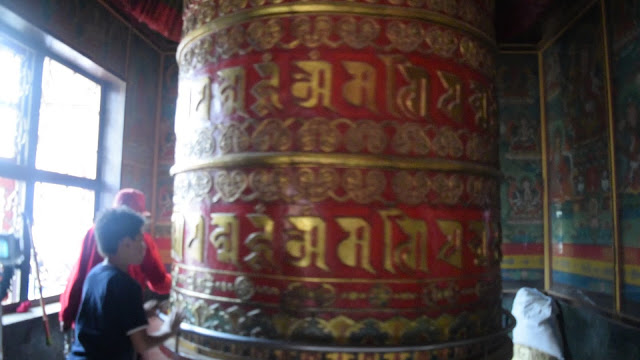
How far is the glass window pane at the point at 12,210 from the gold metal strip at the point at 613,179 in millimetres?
4388

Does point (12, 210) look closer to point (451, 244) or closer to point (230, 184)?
point (230, 184)

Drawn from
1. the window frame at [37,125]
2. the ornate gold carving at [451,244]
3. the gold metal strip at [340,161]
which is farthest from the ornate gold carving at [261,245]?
the window frame at [37,125]

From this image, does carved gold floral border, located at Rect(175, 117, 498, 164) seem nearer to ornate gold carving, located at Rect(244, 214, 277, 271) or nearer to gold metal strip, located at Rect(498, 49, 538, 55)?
ornate gold carving, located at Rect(244, 214, 277, 271)

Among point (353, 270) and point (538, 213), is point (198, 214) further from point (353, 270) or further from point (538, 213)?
point (538, 213)

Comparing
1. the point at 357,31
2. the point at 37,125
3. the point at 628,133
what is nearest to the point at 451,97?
the point at 357,31

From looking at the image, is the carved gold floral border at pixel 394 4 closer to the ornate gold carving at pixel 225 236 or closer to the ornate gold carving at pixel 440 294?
the ornate gold carving at pixel 225 236

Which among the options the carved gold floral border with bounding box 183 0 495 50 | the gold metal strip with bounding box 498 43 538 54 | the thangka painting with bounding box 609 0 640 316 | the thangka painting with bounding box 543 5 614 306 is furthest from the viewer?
the gold metal strip with bounding box 498 43 538 54

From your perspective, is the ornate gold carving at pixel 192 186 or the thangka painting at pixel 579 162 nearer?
the ornate gold carving at pixel 192 186

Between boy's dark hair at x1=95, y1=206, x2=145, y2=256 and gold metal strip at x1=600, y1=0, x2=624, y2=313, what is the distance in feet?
11.0

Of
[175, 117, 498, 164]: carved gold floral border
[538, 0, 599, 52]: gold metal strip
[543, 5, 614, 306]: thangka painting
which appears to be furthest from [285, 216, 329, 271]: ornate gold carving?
[538, 0, 599, 52]: gold metal strip

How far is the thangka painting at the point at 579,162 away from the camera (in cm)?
392

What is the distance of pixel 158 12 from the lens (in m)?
3.67

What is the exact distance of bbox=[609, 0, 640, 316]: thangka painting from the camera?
3.45 meters

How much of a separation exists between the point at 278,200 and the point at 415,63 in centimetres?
87
